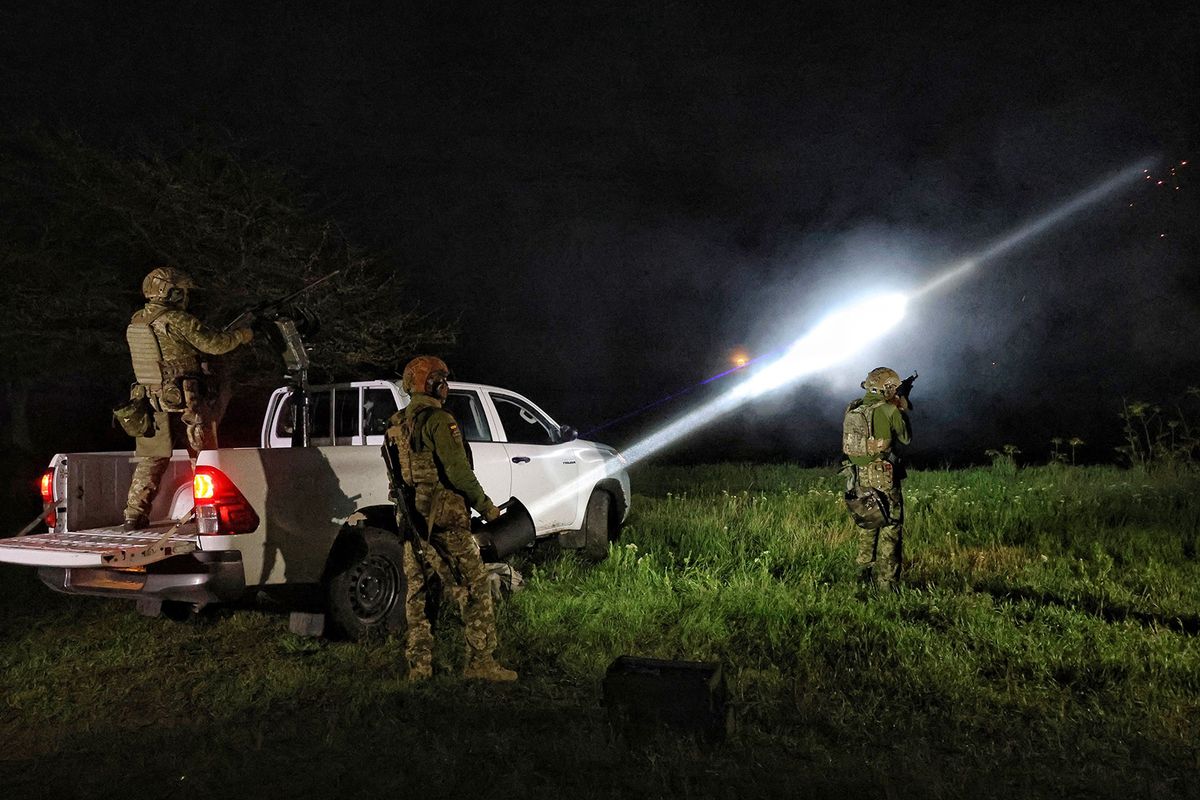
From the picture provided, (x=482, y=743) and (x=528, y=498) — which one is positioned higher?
(x=528, y=498)

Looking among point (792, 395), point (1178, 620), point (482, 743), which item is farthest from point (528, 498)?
point (792, 395)

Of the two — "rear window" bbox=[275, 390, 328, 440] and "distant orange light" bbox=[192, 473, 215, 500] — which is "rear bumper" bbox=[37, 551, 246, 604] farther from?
"rear window" bbox=[275, 390, 328, 440]

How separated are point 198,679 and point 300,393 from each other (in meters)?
2.14

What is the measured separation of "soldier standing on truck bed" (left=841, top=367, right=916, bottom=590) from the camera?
7.09 m

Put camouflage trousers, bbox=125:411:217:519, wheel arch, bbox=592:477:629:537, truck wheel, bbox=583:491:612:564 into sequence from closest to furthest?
1. camouflage trousers, bbox=125:411:217:519
2. truck wheel, bbox=583:491:612:564
3. wheel arch, bbox=592:477:629:537

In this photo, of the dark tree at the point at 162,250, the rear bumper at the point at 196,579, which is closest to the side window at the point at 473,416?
the rear bumper at the point at 196,579

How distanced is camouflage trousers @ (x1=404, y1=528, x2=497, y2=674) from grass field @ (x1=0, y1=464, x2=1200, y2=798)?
259 mm

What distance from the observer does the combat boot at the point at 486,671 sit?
16.9ft

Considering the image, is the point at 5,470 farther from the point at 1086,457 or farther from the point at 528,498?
the point at 1086,457

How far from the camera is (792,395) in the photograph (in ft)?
109

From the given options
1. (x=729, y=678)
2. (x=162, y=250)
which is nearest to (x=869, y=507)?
(x=729, y=678)

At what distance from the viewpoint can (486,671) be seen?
5195 mm

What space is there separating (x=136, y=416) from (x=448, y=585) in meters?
2.41

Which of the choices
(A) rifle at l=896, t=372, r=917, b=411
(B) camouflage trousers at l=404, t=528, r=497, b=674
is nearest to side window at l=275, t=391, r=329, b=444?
(B) camouflage trousers at l=404, t=528, r=497, b=674
